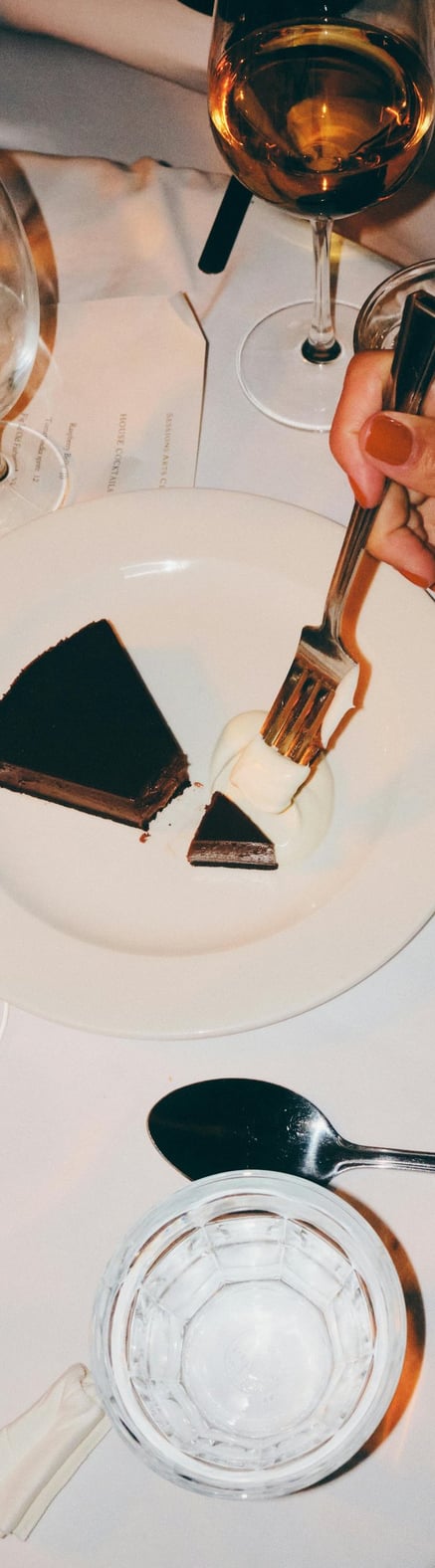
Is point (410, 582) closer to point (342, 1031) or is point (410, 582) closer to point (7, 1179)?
point (342, 1031)

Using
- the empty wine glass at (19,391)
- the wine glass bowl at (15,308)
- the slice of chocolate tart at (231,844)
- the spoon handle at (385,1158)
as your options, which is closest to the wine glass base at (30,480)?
the empty wine glass at (19,391)

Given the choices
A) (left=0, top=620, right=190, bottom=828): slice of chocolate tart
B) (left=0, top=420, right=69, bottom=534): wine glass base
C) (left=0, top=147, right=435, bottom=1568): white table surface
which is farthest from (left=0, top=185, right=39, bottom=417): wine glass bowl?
(left=0, top=147, right=435, bottom=1568): white table surface

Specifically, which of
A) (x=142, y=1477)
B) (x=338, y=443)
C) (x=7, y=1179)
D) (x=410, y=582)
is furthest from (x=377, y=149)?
(x=142, y=1477)

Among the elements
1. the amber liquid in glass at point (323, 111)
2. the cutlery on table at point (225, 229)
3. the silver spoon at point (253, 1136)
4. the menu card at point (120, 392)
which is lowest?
the silver spoon at point (253, 1136)

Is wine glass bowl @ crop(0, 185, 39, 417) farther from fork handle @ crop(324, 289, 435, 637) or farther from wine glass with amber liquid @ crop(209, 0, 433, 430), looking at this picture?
fork handle @ crop(324, 289, 435, 637)

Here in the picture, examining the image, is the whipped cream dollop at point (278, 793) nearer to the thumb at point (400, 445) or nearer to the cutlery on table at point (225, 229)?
the thumb at point (400, 445)

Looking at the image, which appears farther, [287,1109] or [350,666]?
[350,666]

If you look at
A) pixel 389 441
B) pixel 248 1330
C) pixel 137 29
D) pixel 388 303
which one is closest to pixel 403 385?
pixel 389 441
